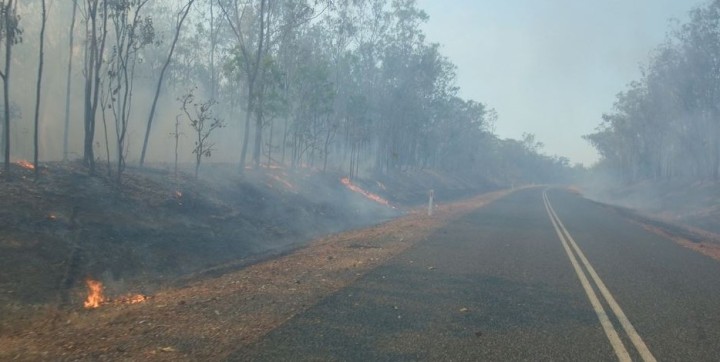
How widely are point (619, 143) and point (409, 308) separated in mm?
88354

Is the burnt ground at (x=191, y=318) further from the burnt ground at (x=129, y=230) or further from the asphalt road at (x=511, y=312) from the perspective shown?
the burnt ground at (x=129, y=230)

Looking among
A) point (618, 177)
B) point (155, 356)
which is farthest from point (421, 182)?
point (618, 177)

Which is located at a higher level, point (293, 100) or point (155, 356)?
point (293, 100)

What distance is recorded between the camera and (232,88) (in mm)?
44000

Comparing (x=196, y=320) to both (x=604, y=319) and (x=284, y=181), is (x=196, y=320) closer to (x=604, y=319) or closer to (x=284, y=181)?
(x=604, y=319)

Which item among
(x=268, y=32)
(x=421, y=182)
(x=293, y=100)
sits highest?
(x=268, y=32)

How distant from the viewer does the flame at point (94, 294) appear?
10.1m

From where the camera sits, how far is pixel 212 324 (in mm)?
6871

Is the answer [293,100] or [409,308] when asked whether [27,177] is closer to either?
[409,308]

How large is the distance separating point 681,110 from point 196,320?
56.9m

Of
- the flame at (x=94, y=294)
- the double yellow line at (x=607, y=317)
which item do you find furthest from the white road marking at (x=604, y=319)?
the flame at (x=94, y=294)

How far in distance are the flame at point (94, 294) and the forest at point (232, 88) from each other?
705 cm

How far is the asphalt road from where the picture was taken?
19.8 feet

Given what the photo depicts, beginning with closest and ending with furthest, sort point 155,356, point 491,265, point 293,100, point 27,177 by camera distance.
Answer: point 155,356 → point 491,265 → point 27,177 → point 293,100
